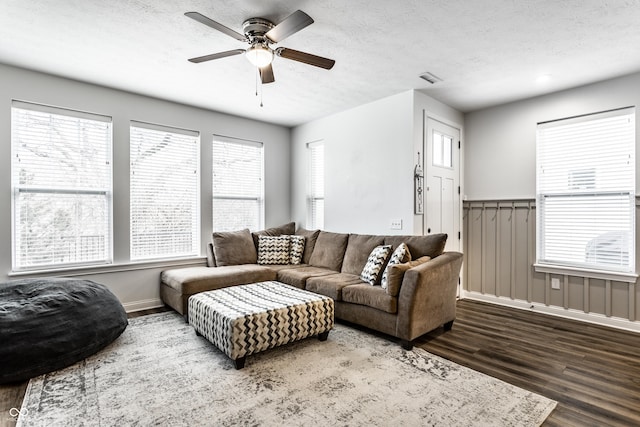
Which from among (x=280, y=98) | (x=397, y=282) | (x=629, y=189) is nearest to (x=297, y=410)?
(x=397, y=282)

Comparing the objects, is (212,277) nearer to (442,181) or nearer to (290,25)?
(290,25)

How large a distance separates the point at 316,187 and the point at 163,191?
2.24 metres

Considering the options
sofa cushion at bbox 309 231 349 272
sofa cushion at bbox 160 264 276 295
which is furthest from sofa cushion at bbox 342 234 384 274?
sofa cushion at bbox 160 264 276 295

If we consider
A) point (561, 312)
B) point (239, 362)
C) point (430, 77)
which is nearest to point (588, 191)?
point (561, 312)

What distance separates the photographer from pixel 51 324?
2.50 metres

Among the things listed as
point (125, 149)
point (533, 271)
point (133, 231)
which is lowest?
point (533, 271)

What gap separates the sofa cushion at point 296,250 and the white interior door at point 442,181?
5.65 ft

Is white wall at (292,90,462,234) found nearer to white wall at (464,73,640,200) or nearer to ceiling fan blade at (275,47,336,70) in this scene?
white wall at (464,73,640,200)

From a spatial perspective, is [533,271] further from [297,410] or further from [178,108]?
[178,108]

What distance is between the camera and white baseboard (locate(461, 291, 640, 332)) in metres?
3.45

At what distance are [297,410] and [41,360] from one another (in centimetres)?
188

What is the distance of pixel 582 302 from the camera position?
3727 mm

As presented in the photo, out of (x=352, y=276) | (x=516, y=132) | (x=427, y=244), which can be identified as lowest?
(x=352, y=276)

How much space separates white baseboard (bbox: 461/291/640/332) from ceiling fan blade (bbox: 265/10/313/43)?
161 inches
